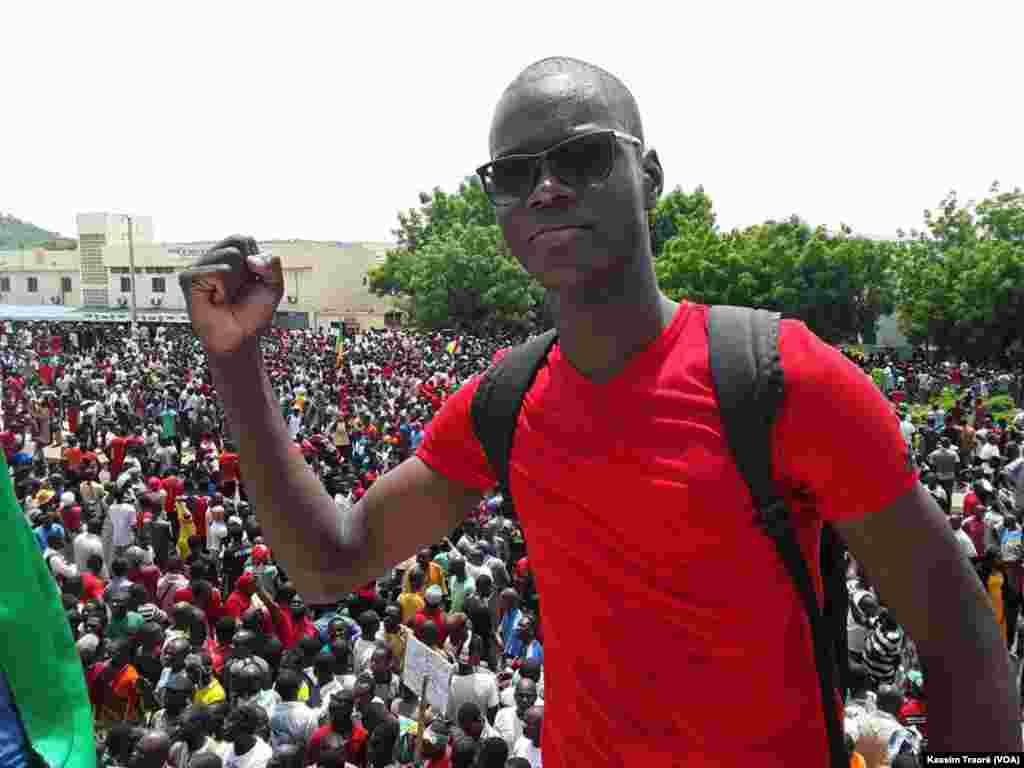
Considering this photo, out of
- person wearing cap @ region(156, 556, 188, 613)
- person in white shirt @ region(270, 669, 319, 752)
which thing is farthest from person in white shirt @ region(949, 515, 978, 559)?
person wearing cap @ region(156, 556, 188, 613)

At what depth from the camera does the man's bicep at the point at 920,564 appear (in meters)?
1.19

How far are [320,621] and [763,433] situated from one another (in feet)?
20.0

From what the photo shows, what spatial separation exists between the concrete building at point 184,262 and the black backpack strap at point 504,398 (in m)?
47.0

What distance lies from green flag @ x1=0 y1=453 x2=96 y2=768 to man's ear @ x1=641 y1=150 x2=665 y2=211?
1923 mm

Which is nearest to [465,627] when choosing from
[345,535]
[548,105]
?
[345,535]

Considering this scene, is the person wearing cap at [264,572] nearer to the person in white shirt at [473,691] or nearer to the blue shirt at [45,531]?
the blue shirt at [45,531]

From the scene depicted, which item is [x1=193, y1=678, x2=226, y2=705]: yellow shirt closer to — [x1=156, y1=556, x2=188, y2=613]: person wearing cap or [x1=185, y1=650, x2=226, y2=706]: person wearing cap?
[x1=185, y1=650, x2=226, y2=706]: person wearing cap

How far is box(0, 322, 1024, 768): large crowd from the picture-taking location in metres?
4.63

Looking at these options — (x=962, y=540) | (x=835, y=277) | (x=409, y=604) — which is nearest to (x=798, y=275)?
(x=835, y=277)

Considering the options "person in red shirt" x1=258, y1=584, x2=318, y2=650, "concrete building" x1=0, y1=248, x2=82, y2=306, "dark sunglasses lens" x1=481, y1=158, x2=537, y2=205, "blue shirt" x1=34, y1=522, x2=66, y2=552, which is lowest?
"person in red shirt" x1=258, y1=584, x2=318, y2=650

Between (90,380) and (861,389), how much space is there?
21.6 m

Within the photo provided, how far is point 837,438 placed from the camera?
121 centimetres

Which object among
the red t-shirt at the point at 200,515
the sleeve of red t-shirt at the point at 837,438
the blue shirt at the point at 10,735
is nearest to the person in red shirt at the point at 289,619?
the red t-shirt at the point at 200,515

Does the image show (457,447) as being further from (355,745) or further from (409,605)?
(409,605)
